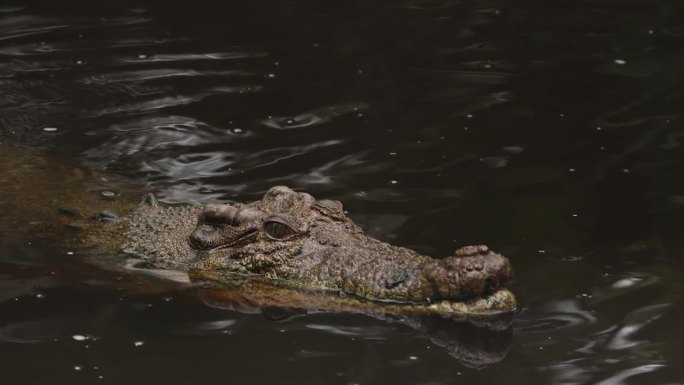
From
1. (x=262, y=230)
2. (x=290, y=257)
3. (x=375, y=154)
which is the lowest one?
(x=375, y=154)

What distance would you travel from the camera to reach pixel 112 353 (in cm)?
543

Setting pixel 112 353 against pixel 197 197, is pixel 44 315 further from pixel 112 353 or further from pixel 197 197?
pixel 197 197

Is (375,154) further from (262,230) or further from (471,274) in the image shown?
(471,274)

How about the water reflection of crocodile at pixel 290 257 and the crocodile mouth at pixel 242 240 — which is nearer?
the water reflection of crocodile at pixel 290 257

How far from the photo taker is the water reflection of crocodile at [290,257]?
215 inches

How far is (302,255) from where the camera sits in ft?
19.8

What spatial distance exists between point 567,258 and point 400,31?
16.0ft

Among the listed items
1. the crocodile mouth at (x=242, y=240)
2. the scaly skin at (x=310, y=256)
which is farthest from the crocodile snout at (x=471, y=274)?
the crocodile mouth at (x=242, y=240)

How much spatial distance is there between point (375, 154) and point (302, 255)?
90.4 inches

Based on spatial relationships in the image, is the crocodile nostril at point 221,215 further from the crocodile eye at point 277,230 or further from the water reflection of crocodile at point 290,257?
the crocodile eye at point 277,230

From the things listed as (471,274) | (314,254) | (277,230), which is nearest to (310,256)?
(314,254)

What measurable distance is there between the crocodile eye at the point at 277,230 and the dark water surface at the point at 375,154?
52 cm

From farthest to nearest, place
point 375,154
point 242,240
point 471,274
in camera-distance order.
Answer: point 375,154 < point 242,240 < point 471,274

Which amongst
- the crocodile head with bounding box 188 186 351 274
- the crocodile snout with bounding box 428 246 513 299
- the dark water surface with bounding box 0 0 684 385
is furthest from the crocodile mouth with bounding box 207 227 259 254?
the crocodile snout with bounding box 428 246 513 299
